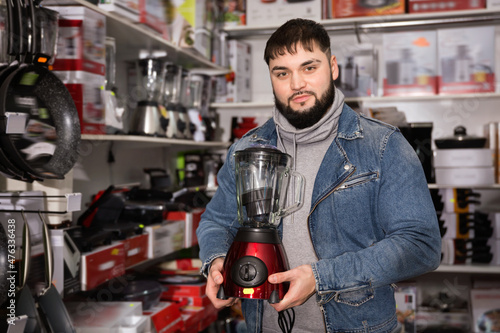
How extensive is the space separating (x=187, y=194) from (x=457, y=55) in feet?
5.69

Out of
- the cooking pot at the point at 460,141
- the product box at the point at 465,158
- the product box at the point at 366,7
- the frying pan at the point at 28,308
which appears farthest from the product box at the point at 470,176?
the frying pan at the point at 28,308

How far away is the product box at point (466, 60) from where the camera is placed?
295cm

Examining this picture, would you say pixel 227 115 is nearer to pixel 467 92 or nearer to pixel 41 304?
pixel 467 92

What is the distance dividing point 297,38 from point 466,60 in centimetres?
204

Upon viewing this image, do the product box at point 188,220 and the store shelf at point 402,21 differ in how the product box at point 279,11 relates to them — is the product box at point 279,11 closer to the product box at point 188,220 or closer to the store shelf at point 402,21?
the store shelf at point 402,21

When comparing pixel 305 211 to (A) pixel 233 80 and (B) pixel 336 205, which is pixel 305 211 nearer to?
(B) pixel 336 205

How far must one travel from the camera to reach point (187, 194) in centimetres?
275

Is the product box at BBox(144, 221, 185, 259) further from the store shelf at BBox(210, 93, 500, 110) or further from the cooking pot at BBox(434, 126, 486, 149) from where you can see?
the cooking pot at BBox(434, 126, 486, 149)

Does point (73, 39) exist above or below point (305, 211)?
above

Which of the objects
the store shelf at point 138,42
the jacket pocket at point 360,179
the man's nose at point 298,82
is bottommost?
the jacket pocket at point 360,179

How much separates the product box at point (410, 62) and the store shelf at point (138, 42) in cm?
103

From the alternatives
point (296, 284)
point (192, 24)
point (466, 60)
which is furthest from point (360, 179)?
point (466, 60)

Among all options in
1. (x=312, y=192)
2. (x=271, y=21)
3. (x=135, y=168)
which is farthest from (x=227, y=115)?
(x=312, y=192)

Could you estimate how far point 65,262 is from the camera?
1.59m
